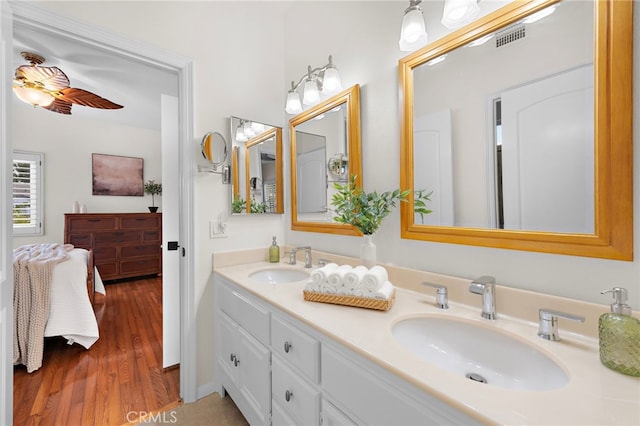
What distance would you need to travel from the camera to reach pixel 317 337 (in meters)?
0.90

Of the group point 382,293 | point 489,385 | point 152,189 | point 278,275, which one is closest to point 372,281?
point 382,293

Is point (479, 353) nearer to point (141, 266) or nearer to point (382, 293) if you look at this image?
point (382, 293)

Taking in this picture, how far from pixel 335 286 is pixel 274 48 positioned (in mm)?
1799

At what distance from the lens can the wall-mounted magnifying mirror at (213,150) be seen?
1613mm

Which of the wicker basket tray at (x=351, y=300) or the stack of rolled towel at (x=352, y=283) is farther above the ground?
the stack of rolled towel at (x=352, y=283)

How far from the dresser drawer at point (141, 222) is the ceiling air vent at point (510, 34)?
4.92 metres

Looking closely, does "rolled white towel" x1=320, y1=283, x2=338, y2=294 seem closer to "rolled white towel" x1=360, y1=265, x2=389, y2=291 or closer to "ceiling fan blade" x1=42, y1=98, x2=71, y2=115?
"rolled white towel" x1=360, y1=265, x2=389, y2=291

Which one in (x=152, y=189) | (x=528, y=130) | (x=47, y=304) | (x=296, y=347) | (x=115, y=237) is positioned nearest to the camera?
(x=528, y=130)

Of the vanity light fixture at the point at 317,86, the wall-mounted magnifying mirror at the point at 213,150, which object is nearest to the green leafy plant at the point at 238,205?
the wall-mounted magnifying mirror at the point at 213,150

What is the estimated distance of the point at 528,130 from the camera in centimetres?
89

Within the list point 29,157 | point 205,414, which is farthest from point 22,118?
point 205,414

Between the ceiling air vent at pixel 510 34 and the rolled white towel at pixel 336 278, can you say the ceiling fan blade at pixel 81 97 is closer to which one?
the rolled white towel at pixel 336 278

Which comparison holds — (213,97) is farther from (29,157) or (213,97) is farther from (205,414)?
(29,157)

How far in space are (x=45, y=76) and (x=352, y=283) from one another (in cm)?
326
